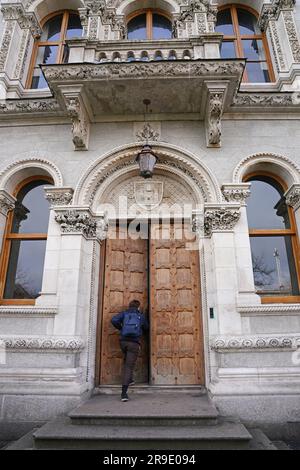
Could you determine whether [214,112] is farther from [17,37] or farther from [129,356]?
[17,37]

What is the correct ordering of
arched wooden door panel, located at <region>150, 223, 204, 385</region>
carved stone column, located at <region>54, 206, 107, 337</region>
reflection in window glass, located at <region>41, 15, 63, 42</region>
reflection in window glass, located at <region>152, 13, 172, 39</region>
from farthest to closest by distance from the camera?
reflection in window glass, located at <region>41, 15, 63, 42</region>
reflection in window glass, located at <region>152, 13, 172, 39</region>
arched wooden door panel, located at <region>150, 223, 204, 385</region>
carved stone column, located at <region>54, 206, 107, 337</region>

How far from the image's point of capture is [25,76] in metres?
8.43

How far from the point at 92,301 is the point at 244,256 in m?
3.36

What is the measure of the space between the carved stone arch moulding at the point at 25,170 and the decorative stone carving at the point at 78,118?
787mm

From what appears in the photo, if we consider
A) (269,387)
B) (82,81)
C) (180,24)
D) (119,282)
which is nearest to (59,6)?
(180,24)

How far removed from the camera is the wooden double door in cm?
647

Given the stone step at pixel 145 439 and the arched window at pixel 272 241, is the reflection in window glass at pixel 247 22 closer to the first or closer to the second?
the arched window at pixel 272 241

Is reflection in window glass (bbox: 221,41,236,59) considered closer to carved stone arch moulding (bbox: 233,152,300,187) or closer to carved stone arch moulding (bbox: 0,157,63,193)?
carved stone arch moulding (bbox: 233,152,300,187)

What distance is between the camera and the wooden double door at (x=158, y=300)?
6.47m

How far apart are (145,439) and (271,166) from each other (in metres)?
6.01

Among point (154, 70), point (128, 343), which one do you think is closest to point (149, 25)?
point (154, 70)

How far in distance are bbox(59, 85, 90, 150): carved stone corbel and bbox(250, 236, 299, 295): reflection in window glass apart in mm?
4481

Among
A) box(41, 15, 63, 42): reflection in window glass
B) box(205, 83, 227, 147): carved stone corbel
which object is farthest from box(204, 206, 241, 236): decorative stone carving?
box(41, 15, 63, 42): reflection in window glass

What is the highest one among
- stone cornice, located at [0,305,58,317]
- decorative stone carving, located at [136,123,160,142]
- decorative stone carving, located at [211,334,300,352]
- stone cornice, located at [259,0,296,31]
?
stone cornice, located at [259,0,296,31]
